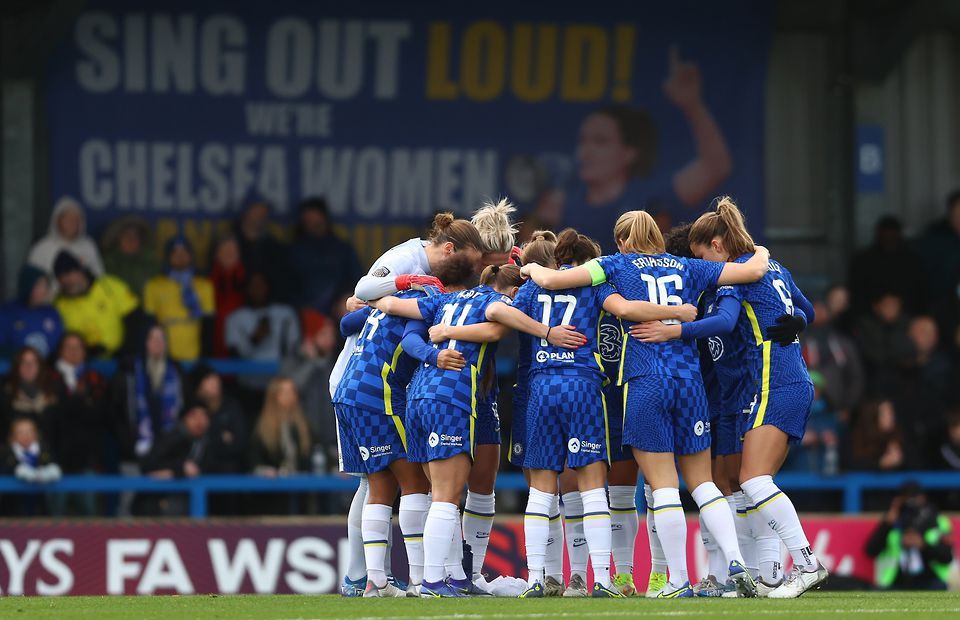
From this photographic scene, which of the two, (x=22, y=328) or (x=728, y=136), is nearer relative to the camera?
(x=22, y=328)

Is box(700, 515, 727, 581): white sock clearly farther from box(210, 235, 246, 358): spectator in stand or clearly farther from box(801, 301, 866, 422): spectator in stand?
box(210, 235, 246, 358): spectator in stand

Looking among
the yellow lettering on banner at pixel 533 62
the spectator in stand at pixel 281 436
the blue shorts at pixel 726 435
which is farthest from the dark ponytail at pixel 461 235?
the yellow lettering on banner at pixel 533 62

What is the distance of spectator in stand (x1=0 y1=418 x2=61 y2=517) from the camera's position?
46.7 feet

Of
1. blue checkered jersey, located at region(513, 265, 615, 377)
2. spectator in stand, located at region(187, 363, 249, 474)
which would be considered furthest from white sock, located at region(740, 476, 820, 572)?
spectator in stand, located at region(187, 363, 249, 474)

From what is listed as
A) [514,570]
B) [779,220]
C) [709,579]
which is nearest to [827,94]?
[779,220]

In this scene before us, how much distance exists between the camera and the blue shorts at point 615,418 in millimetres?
9602

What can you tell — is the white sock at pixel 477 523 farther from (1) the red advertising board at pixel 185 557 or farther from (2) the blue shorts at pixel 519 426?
(1) the red advertising board at pixel 185 557

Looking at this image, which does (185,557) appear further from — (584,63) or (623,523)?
(584,63)

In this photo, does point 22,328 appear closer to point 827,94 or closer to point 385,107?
point 385,107

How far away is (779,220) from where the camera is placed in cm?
1886

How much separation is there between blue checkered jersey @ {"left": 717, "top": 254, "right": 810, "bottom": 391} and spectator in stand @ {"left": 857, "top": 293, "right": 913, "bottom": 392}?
6.63 meters

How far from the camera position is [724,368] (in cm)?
969

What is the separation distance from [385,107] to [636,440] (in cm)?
905

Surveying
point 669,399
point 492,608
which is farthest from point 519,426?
point 492,608
